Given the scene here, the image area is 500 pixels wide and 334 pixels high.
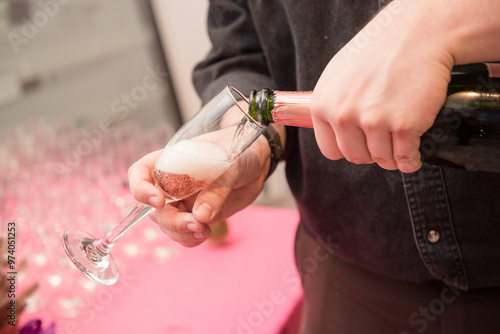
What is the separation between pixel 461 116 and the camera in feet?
1.92

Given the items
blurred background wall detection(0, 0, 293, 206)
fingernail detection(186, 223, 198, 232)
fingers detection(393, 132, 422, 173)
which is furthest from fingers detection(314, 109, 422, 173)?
blurred background wall detection(0, 0, 293, 206)

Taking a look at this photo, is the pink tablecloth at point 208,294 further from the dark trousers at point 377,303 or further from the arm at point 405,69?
the arm at point 405,69

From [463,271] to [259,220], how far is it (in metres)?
0.87

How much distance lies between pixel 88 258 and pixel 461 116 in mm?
645

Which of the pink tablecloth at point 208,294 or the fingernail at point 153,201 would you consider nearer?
the fingernail at point 153,201

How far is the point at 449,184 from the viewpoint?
2.23 ft

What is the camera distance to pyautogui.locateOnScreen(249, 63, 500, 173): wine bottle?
1.84 ft

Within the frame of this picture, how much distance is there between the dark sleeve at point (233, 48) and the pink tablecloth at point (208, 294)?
0.55 m

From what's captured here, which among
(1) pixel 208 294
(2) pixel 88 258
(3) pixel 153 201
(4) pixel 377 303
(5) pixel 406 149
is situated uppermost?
(5) pixel 406 149

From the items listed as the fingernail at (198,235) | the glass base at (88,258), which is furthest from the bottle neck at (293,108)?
the glass base at (88,258)

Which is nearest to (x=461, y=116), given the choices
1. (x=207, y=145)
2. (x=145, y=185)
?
(x=207, y=145)

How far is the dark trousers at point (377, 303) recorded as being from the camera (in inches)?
29.5

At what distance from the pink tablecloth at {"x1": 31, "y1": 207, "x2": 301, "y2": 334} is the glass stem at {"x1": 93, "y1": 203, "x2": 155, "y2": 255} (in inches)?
15.7

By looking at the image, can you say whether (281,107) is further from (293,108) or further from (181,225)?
(181,225)
